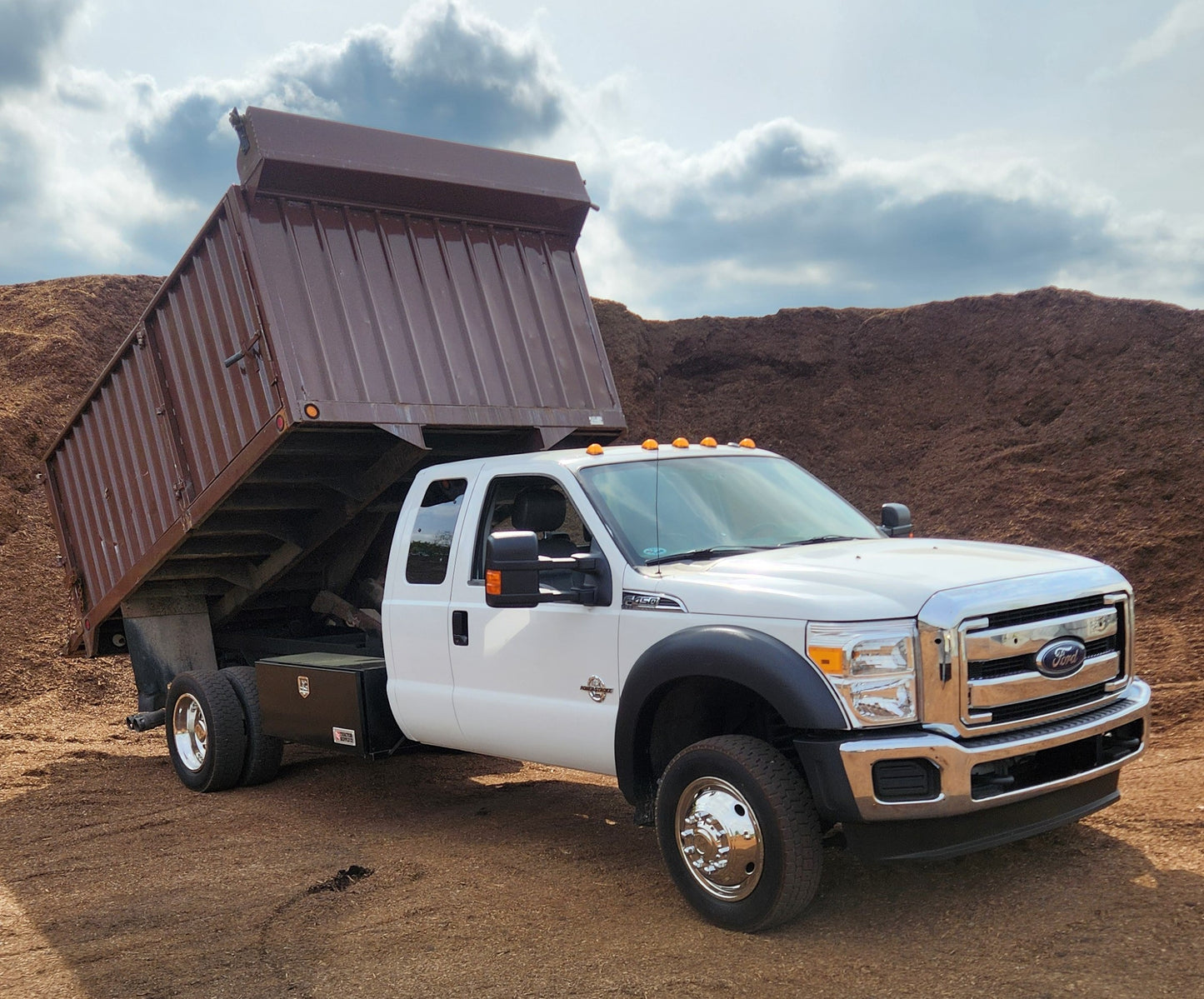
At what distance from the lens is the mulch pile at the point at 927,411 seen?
13109 millimetres

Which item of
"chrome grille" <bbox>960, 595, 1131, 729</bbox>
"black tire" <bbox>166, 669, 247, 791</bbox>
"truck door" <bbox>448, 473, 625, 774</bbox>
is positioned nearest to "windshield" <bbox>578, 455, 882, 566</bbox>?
"truck door" <bbox>448, 473, 625, 774</bbox>

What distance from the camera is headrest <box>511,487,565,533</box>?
6.06m

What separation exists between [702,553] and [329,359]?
2866mm

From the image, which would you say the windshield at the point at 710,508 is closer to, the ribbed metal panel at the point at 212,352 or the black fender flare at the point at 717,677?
the black fender flare at the point at 717,677

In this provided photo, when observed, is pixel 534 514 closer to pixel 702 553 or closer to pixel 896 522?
pixel 702 553

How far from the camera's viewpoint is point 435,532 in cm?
646

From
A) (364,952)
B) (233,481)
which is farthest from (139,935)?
(233,481)

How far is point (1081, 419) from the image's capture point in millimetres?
14695

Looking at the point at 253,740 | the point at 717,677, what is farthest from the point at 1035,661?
the point at 253,740

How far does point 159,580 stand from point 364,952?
4773 mm

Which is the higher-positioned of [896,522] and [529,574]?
[529,574]

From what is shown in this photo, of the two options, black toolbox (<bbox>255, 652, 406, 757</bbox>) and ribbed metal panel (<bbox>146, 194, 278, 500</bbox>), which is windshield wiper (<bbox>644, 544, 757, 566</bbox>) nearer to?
black toolbox (<bbox>255, 652, 406, 757</bbox>)

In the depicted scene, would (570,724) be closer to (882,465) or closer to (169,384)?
(169,384)

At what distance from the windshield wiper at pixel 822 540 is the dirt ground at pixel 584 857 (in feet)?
4.93
